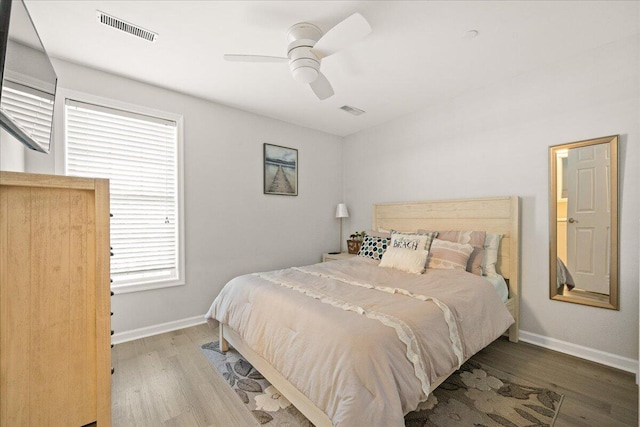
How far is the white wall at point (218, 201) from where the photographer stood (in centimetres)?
275

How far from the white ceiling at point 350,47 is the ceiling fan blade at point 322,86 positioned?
14.1 inches

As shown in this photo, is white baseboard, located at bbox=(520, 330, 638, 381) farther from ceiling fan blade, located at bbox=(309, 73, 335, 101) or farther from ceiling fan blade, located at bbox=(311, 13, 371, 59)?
ceiling fan blade, located at bbox=(311, 13, 371, 59)

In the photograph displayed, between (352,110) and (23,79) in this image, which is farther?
(352,110)

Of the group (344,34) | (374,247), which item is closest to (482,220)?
(374,247)

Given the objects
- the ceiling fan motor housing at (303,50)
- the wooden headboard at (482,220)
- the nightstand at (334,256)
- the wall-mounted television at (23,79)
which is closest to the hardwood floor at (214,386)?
the wooden headboard at (482,220)

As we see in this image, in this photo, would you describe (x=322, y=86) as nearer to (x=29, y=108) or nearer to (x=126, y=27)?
(x=126, y=27)

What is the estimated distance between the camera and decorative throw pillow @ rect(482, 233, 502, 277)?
271 centimetres

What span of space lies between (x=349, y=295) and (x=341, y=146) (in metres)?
3.34

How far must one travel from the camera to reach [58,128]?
247 cm

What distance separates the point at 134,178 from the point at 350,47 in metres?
2.48

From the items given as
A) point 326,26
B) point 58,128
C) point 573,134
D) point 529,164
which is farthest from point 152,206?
point 573,134

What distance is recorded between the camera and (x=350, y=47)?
2.30 metres

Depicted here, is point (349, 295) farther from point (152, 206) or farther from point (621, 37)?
point (621, 37)

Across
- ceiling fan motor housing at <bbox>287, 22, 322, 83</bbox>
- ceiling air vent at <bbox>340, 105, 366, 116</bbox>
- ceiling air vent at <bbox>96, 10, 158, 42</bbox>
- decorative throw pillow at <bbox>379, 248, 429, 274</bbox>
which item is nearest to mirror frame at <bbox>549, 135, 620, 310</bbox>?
decorative throw pillow at <bbox>379, 248, 429, 274</bbox>
